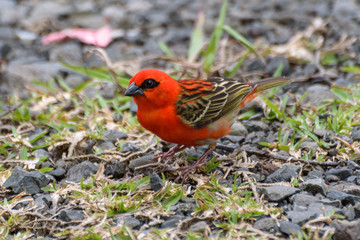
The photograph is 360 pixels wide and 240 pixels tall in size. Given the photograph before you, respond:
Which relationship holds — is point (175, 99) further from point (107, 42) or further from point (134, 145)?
point (107, 42)

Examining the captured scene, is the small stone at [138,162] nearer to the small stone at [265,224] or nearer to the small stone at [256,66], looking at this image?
the small stone at [265,224]

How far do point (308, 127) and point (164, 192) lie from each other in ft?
5.84

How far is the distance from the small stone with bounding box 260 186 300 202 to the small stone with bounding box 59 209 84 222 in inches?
55.3

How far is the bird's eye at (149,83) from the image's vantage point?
4.12m

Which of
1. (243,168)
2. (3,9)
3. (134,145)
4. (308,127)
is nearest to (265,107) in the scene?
(308,127)

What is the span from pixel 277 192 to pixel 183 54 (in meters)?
3.98

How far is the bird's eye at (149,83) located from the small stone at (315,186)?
1490 mm

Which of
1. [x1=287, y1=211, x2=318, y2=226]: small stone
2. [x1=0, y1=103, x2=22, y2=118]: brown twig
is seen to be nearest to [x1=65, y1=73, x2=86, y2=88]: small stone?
[x1=0, y1=103, x2=22, y2=118]: brown twig

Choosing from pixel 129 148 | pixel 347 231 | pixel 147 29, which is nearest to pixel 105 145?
pixel 129 148

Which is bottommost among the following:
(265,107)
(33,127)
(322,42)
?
(33,127)

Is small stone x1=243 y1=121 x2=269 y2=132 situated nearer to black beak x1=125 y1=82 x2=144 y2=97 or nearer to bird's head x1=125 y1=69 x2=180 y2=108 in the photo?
bird's head x1=125 y1=69 x2=180 y2=108

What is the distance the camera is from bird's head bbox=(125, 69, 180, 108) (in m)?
4.10

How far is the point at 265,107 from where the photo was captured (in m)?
5.17

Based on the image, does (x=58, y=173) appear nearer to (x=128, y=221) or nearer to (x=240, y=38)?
(x=128, y=221)
